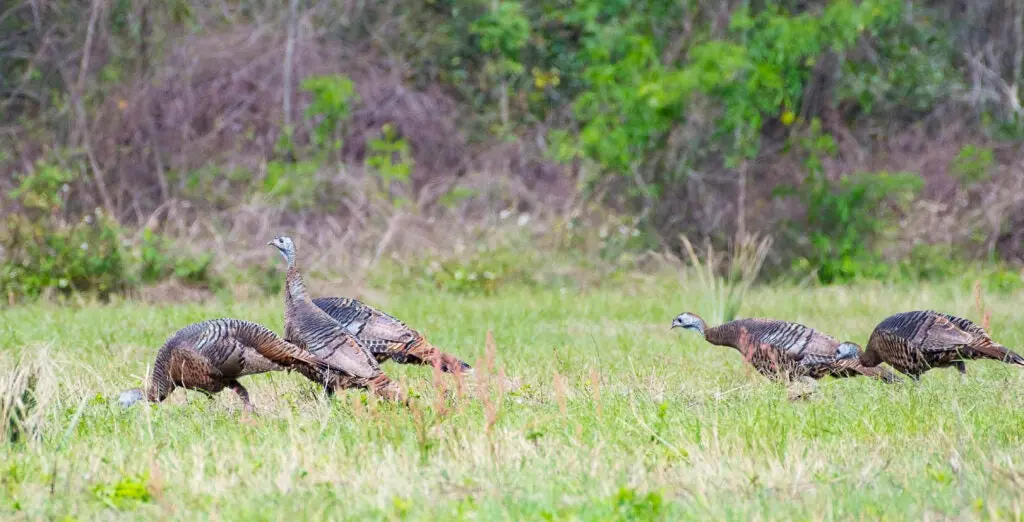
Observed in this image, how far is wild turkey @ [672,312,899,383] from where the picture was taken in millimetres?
7703

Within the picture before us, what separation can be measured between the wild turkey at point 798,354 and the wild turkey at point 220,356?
8.77 feet

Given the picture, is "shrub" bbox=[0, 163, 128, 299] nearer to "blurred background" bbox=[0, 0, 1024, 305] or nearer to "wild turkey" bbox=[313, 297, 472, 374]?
"blurred background" bbox=[0, 0, 1024, 305]

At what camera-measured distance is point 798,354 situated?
25.4 feet

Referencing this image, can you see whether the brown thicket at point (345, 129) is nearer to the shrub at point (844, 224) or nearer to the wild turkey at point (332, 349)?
the shrub at point (844, 224)

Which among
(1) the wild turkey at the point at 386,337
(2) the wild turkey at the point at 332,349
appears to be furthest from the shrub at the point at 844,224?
(2) the wild turkey at the point at 332,349

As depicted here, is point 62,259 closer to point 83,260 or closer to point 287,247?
point 83,260

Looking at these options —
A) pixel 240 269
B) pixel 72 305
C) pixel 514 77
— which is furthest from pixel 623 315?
pixel 514 77

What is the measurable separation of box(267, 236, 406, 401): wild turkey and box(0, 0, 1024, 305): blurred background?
21.6 feet

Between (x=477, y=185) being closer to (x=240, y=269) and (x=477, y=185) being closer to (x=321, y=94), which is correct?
(x=321, y=94)

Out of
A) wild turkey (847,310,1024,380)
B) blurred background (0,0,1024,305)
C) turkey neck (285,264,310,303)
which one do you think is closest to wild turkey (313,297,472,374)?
turkey neck (285,264,310,303)

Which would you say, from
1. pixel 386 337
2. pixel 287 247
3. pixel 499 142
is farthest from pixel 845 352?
pixel 499 142

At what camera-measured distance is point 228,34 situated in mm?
19281

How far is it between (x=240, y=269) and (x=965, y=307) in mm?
7544

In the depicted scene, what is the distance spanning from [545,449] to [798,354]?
2695 mm
